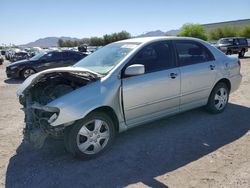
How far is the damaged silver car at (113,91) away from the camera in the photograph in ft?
11.9

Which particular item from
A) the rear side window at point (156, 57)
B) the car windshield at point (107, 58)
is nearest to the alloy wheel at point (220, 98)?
the rear side window at point (156, 57)

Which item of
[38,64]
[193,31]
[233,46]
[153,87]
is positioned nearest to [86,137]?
[153,87]

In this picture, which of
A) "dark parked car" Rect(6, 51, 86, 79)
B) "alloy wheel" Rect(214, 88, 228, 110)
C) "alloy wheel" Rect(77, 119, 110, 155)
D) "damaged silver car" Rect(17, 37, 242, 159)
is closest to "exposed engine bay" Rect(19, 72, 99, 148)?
"damaged silver car" Rect(17, 37, 242, 159)

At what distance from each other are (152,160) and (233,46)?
2165 cm

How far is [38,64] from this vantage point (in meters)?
13.1

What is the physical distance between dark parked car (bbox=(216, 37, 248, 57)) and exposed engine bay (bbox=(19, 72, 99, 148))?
2077 centimetres

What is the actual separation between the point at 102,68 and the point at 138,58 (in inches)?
24.0

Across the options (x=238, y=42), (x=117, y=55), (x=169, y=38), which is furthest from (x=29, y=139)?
(x=238, y=42)

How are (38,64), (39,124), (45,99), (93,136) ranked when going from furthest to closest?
(38,64), (45,99), (93,136), (39,124)

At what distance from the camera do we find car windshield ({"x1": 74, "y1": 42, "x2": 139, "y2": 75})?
13.9 ft

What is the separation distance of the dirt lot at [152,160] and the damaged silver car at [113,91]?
13.8 inches

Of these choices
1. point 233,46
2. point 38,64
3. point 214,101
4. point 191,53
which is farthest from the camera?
point 233,46

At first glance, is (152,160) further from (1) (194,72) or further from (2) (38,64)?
(2) (38,64)

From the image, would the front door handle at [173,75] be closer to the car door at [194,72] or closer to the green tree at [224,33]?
the car door at [194,72]
